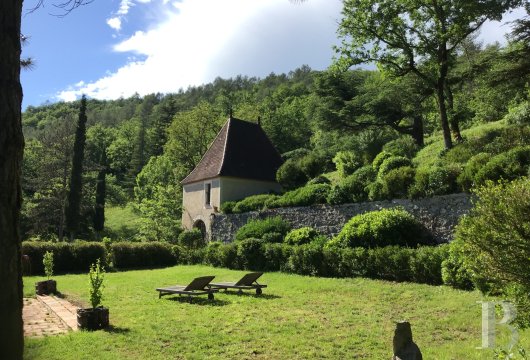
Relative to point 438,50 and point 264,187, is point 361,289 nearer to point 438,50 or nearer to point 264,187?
point 438,50

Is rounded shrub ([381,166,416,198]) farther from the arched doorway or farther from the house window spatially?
the arched doorway

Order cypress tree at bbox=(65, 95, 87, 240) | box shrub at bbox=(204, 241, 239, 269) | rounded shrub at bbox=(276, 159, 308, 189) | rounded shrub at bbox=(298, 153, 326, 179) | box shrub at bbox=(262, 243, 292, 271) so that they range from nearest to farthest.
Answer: box shrub at bbox=(262, 243, 292, 271)
box shrub at bbox=(204, 241, 239, 269)
rounded shrub at bbox=(298, 153, 326, 179)
rounded shrub at bbox=(276, 159, 308, 189)
cypress tree at bbox=(65, 95, 87, 240)

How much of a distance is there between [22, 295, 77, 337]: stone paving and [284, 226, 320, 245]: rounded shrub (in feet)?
33.5

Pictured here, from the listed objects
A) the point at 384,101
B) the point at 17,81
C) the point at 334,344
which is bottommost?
the point at 334,344

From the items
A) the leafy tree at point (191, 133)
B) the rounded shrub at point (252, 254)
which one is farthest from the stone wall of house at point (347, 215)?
the leafy tree at point (191, 133)

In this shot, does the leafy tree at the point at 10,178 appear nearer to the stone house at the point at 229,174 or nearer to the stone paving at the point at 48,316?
the stone paving at the point at 48,316

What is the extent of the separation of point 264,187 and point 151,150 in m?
38.1

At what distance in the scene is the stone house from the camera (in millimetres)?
28875

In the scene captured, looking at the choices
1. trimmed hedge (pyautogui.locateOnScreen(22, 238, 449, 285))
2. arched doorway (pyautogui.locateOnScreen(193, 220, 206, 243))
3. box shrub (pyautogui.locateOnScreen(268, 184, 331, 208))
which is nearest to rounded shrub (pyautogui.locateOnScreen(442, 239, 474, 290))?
trimmed hedge (pyautogui.locateOnScreen(22, 238, 449, 285))

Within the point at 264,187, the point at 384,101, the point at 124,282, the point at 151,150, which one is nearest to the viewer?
the point at 124,282

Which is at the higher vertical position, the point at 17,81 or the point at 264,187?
the point at 264,187

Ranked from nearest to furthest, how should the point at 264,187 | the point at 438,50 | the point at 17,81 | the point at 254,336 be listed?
the point at 17,81
the point at 254,336
the point at 438,50
the point at 264,187

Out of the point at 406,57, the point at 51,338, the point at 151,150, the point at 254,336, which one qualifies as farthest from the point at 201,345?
the point at 151,150

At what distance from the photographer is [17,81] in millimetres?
2969
